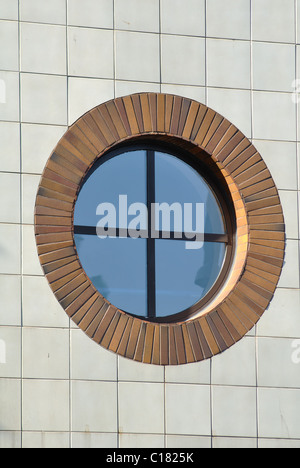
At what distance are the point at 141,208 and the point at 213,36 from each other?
4.72 feet

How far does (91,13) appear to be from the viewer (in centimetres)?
729

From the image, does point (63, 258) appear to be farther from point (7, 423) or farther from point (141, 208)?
point (7, 423)

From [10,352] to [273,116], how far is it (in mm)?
2663

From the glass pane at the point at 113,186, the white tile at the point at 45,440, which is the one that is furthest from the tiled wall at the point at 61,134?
the glass pane at the point at 113,186

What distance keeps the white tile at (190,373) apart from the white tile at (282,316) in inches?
19.9

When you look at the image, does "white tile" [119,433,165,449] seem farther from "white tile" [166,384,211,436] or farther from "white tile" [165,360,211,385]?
"white tile" [165,360,211,385]

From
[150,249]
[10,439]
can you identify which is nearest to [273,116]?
[150,249]

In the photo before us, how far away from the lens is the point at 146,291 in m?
7.20

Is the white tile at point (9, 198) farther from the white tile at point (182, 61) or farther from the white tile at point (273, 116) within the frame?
the white tile at point (273, 116)

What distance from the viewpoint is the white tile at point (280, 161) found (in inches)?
294

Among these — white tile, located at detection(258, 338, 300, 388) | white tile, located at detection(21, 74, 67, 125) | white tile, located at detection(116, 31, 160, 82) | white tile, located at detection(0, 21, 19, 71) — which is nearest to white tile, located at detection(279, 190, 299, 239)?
white tile, located at detection(258, 338, 300, 388)

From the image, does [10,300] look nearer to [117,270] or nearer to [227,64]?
[117,270]

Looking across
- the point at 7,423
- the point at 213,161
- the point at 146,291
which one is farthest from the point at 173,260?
the point at 7,423

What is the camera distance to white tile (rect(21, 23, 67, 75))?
710 cm
